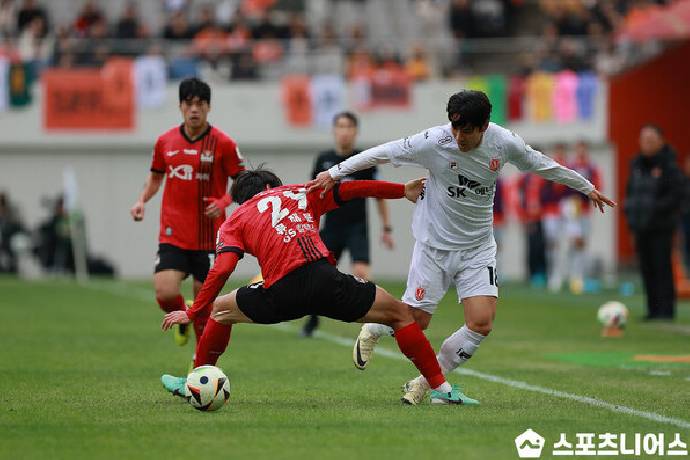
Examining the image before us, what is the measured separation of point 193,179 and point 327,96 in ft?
72.8

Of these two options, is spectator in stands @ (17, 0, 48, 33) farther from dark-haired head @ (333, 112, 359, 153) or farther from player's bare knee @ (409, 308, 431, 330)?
player's bare knee @ (409, 308, 431, 330)

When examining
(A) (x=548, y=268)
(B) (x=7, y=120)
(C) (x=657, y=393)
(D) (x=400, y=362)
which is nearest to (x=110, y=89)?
(B) (x=7, y=120)

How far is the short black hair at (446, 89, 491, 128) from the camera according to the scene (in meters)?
9.52

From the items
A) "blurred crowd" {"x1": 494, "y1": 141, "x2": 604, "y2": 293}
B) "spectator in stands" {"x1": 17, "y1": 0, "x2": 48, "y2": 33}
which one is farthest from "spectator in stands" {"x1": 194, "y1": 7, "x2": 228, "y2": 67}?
"blurred crowd" {"x1": 494, "y1": 141, "x2": 604, "y2": 293}

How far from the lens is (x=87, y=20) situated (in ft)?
113

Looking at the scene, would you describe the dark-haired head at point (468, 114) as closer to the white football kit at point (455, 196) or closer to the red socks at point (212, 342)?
the white football kit at point (455, 196)

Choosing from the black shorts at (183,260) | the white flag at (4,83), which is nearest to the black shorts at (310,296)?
the black shorts at (183,260)

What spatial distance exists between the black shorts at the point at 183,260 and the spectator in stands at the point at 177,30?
22.4m

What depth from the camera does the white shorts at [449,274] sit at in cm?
1022

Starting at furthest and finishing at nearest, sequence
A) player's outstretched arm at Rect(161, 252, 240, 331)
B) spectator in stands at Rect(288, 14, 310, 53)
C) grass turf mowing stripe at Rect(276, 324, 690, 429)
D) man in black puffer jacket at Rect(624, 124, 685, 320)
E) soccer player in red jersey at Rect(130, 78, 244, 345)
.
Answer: spectator in stands at Rect(288, 14, 310, 53)
man in black puffer jacket at Rect(624, 124, 685, 320)
soccer player in red jersey at Rect(130, 78, 244, 345)
player's outstretched arm at Rect(161, 252, 240, 331)
grass turf mowing stripe at Rect(276, 324, 690, 429)

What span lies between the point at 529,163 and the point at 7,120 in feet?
84.2

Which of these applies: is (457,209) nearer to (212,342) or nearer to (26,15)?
(212,342)

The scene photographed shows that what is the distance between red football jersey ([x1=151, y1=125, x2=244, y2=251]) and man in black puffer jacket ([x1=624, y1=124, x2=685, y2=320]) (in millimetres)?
8648

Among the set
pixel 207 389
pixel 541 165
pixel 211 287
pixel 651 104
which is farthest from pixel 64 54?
pixel 207 389
